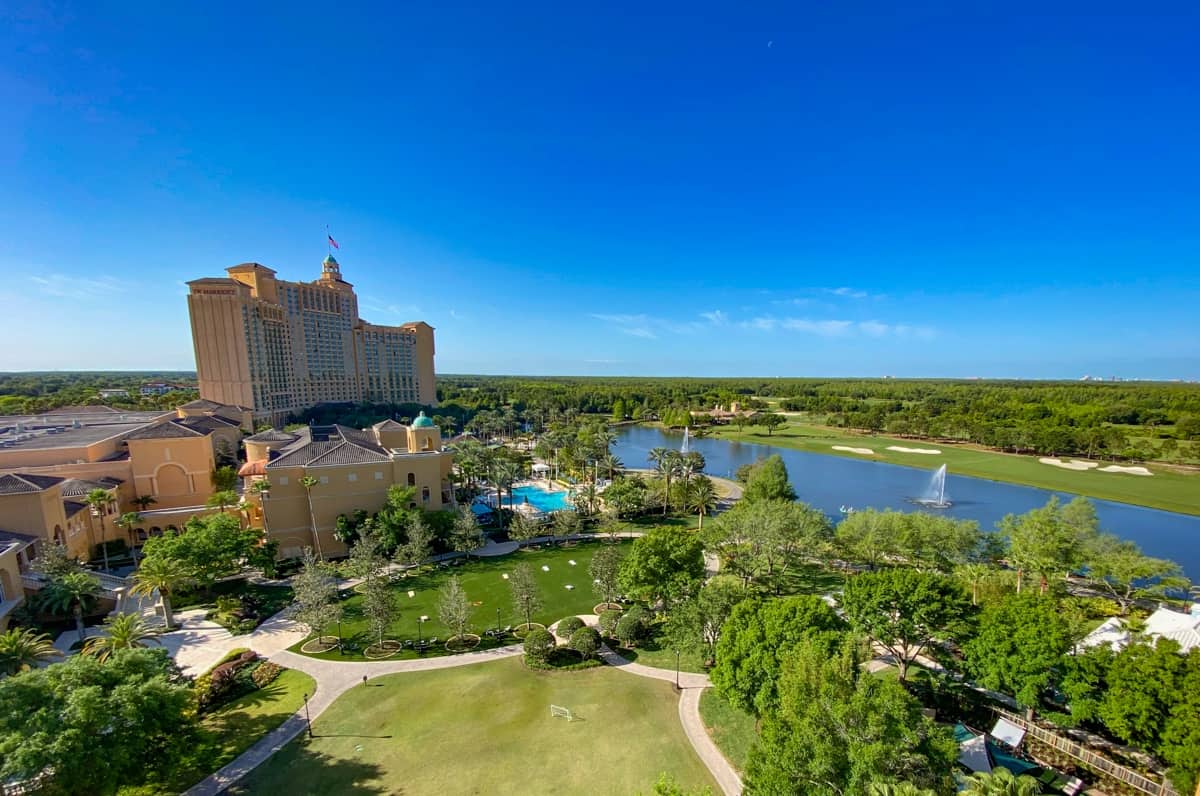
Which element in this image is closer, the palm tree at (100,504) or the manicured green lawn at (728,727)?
the manicured green lawn at (728,727)

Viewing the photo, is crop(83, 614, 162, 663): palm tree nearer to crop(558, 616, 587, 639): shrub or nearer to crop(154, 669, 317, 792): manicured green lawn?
crop(154, 669, 317, 792): manicured green lawn

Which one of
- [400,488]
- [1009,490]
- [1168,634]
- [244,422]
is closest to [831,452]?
[1009,490]

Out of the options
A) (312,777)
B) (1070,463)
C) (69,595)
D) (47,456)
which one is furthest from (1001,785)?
(1070,463)

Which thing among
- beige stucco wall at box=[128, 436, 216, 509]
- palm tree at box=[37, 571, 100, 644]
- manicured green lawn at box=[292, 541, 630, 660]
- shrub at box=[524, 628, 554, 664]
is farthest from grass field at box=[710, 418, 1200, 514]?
palm tree at box=[37, 571, 100, 644]

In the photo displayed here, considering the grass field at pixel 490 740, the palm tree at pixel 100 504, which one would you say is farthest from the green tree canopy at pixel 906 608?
the palm tree at pixel 100 504

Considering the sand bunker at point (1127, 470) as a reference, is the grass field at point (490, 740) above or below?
above

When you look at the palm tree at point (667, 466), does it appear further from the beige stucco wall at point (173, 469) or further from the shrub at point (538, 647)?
the beige stucco wall at point (173, 469)

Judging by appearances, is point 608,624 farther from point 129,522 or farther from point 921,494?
point 921,494
